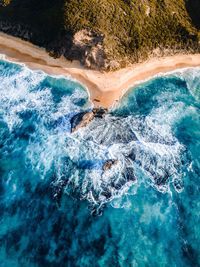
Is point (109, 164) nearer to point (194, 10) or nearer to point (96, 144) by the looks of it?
point (96, 144)

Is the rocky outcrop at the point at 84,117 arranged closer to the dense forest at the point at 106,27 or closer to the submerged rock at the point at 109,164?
the submerged rock at the point at 109,164

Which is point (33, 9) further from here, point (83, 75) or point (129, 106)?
point (129, 106)

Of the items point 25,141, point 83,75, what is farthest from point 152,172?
point 83,75

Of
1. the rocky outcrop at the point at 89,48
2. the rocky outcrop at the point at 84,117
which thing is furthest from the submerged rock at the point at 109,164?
the rocky outcrop at the point at 89,48

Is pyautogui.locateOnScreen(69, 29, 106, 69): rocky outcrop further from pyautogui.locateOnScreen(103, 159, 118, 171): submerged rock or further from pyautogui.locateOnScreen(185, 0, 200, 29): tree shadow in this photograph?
pyautogui.locateOnScreen(103, 159, 118, 171): submerged rock

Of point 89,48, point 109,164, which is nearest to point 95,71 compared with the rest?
point 89,48
